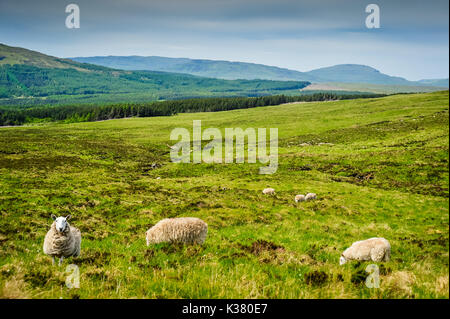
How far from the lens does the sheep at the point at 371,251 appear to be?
848 cm

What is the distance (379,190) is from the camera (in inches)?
258

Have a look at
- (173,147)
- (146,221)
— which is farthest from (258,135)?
(146,221)

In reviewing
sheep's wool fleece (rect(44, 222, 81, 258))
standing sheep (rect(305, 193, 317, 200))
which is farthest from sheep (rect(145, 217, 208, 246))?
standing sheep (rect(305, 193, 317, 200))

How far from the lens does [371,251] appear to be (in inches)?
358

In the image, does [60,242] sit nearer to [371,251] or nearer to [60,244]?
Result: [60,244]

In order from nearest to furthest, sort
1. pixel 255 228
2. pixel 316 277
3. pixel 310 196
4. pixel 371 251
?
pixel 316 277 → pixel 371 251 → pixel 255 228 → pixel 310 196

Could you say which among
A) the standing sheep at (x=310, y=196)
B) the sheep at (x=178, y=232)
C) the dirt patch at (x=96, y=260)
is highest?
the dirt patch at (x=96, y=260)

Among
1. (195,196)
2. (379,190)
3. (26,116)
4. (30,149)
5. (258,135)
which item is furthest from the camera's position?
(26,116)

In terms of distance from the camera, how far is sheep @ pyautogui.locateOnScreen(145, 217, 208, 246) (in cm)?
1081

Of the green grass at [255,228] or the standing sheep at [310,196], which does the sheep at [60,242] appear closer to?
the green grass at [255,228]

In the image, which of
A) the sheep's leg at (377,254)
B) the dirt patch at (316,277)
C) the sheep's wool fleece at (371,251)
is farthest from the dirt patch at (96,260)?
the sheep's leg at (377,254)

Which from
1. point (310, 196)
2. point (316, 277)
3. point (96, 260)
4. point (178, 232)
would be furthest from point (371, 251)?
point (310, 196)
